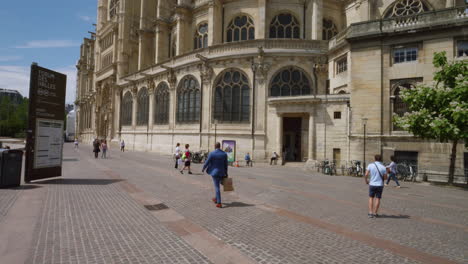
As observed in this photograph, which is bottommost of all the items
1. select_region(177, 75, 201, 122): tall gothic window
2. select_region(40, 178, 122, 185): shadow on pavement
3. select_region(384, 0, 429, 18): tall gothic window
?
select_region(40, 178, 122, 185): shadow on pavement

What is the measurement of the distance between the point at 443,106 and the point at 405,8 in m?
16.0

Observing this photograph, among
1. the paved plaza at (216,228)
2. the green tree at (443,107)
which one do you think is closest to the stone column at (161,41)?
the paved plaza at (216,228)

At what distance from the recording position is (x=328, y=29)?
99.5 ft

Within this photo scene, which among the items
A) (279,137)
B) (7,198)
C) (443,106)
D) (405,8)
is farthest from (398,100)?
(7,198)

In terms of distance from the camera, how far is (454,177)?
1653 centimetres

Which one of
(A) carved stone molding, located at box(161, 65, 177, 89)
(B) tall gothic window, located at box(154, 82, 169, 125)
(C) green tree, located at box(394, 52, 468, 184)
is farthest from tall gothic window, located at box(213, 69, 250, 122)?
(C) green tree, located at box(394, 52, 468, 184)

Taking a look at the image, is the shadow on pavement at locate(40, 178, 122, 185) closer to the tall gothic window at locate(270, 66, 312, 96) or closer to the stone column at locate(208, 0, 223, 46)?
the tall gothic window at locate(270, 66, 312, 96)

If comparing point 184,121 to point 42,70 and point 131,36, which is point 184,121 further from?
point 131,36

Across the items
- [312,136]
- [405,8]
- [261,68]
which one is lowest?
[312,136]

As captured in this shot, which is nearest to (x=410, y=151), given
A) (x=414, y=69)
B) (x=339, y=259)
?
(x=414, y=69)

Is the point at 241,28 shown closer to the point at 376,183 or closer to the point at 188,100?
the point at 188,100

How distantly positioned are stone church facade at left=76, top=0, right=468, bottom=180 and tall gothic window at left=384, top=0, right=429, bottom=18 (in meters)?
0.08

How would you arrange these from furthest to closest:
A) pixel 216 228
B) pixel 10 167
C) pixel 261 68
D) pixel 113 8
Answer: pixel 113 8 → pixel 261 68 → pixel 10 167 → pixel 216 228

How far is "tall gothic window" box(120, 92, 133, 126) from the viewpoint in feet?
141
